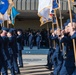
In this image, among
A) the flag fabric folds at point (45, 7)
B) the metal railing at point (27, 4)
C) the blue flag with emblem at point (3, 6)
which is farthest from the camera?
the metal railing at point (27, 4)

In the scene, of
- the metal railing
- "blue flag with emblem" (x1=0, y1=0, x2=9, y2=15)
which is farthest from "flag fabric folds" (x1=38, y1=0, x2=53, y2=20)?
the metal railing

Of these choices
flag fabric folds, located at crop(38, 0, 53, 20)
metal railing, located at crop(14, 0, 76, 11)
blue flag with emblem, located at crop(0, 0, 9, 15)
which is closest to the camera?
flag fabric folds, located at crop(38, 0, 53, 20)

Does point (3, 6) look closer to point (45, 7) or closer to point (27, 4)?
point (45, 7)

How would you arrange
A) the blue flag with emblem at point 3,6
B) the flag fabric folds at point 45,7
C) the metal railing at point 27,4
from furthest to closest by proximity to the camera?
the metal railing at point 27,4
the blue flag with emblem at point 3,6
the flag fabric folds at point 45,7

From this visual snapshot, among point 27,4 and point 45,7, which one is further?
point 27,4

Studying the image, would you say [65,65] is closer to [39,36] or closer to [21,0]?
[39,36]

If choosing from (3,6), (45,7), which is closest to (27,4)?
(3,6)

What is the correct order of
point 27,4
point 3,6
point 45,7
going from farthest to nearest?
point 27,4
point 3,6
point 45,7

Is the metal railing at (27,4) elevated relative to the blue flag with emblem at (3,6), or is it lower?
elevated

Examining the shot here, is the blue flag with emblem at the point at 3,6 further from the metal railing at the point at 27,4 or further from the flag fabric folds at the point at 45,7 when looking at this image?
the metal railing at the point at 27,4

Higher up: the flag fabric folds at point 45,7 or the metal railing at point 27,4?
the metal railing at point 27,4

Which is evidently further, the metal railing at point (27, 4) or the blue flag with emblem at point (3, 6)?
the metal railing at point (27, 4)


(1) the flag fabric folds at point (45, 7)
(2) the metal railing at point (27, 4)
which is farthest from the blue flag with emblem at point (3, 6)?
(2) the metal railing at point (27, 4)

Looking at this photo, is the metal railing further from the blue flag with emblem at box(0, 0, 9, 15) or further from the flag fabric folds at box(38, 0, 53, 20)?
the blue flag with emblem at box(0, 0, 9, 15)
